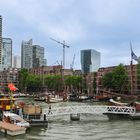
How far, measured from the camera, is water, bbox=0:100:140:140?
154ft

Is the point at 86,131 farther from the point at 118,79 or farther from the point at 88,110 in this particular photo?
the point at 118,79

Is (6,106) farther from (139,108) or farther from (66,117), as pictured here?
(139,108)

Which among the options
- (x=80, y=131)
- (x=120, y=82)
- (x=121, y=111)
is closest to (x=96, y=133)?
(x=80, y=131)

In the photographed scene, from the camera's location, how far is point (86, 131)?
2060 inches

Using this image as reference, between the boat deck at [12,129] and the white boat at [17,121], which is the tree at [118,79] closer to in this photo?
the white boat at [17,121]

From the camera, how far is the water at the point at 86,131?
47062 mm

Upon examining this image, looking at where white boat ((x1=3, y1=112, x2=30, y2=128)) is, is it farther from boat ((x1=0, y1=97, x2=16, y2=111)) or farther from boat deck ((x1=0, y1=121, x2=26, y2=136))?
boat ((x1=0, y1=97, x2=16, y2=111))

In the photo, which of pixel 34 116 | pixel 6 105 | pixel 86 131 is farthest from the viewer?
pixel 6 105

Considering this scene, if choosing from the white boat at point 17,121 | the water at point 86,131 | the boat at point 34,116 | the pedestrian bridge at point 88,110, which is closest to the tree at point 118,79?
the pedestrian bridge at point 88,110

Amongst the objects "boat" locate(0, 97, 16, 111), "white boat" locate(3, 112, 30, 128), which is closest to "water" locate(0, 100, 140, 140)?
"white boat" locate(3, 112, 30, 128)

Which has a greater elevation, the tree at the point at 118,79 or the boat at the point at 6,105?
the tree at the point at 118,79

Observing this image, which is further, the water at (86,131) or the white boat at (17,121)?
the white boat at (17,121)

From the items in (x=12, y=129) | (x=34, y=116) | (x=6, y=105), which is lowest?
(x=12, y=129)

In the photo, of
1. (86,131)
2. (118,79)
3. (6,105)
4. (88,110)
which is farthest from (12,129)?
(118,79)
